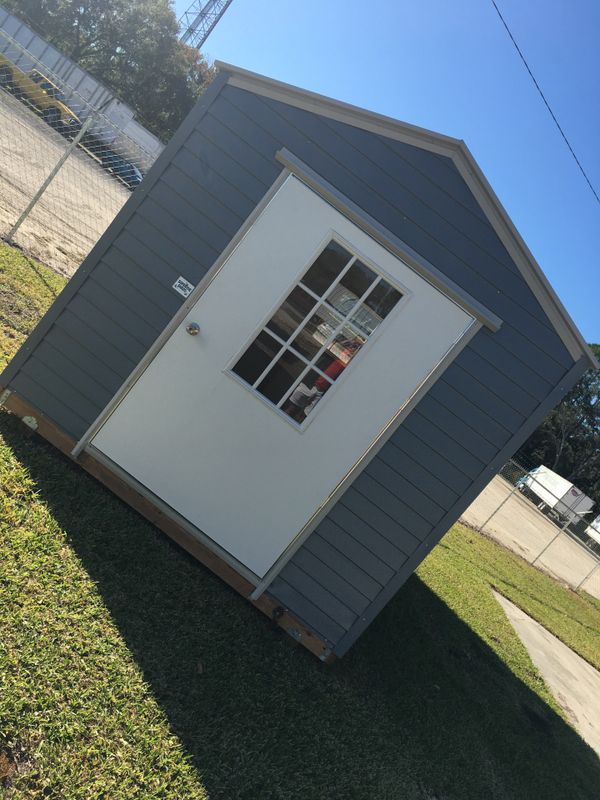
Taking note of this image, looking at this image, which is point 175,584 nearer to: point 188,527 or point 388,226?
point 188,527

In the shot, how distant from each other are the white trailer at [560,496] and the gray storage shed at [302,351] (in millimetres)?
27201

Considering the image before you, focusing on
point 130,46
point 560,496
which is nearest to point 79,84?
point 130,46

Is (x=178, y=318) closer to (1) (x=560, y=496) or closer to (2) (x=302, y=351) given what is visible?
(2) (x=302, y=351)

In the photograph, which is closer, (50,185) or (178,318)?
(178,318)

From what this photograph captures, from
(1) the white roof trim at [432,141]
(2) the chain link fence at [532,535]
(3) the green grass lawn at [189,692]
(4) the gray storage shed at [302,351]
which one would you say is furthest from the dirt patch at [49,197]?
(2) the chain link fence at [532,535]

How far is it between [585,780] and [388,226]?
5.24 m

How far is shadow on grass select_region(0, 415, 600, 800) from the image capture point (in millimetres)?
3508

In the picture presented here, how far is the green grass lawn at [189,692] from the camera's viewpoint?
2957 mm

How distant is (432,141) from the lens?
4387mm

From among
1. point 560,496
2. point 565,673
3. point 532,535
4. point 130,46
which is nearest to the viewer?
point 565,673

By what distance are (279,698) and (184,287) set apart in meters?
2.83

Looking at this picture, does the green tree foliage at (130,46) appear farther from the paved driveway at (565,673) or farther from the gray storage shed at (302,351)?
the gray storage shed at (302,351)

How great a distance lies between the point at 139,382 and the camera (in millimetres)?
4613

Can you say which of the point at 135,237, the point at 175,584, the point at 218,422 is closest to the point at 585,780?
the point at 175,584
